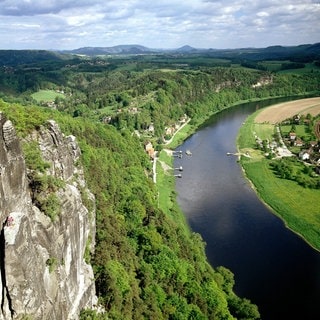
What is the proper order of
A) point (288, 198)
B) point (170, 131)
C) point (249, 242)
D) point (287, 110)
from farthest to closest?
1. point (287, 110)
2. point (170, 131)
3. point (288, 198)
4. point (249, 242)

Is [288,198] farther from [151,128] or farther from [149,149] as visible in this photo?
[151,128]

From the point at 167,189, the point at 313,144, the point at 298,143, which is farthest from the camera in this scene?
the point at 298,143

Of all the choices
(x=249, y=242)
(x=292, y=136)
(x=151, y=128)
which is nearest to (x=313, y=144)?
(x=292, y=136)

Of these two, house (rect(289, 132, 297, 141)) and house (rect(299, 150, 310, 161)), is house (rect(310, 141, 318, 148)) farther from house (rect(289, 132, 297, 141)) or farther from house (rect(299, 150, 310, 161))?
house (rect(299, 150, 310, 161))

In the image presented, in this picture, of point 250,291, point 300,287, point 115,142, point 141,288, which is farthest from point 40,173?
point 115,142

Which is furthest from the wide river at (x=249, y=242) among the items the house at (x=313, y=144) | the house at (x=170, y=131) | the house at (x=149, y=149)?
the house at (x=170, y=131)

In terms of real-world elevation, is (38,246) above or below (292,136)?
above

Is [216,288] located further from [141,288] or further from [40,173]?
[40,173]
